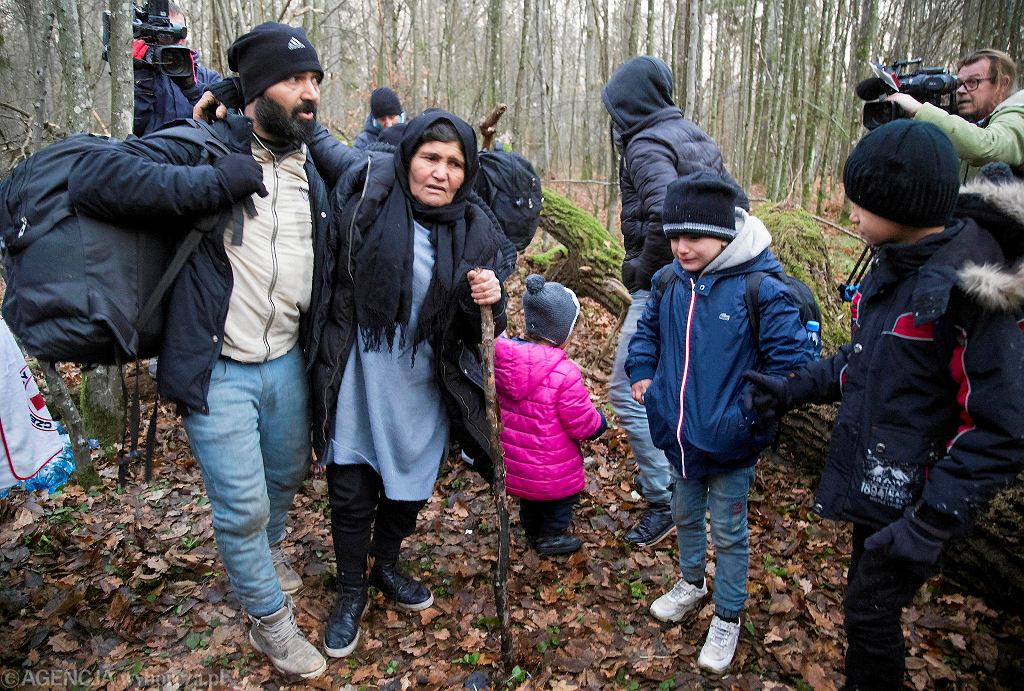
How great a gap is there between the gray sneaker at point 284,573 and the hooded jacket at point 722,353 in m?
2.18

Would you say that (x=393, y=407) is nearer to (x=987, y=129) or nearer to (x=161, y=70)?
(x=987, y=129)

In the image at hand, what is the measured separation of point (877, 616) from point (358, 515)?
221 centimetres

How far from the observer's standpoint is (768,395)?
8.21ft

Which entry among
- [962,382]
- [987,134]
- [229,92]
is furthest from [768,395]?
[229,92]

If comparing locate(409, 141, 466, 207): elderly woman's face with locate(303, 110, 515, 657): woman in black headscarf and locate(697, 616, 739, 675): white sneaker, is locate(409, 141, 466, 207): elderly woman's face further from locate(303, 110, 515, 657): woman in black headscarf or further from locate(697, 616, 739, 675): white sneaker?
locate(697, 616, 739, 675): white sneaker

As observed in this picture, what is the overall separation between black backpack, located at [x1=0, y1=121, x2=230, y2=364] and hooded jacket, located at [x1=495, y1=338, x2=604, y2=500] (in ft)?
6.07

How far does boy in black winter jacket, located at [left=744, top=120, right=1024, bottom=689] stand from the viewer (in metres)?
1.87

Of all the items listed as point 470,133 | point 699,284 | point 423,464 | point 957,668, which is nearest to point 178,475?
point 423,464

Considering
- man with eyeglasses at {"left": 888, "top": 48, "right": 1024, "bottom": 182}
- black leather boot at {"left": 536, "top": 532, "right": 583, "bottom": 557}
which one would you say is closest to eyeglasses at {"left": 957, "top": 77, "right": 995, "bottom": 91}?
man with eyeglasses at {"left": 888, "top": 48, "right": 1024, "bottom": 182}

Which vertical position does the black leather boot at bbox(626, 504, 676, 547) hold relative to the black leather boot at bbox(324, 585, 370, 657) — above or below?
below

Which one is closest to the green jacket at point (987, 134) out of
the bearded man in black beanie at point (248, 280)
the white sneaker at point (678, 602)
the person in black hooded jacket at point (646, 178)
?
the person in black hooded jacket at point (646, 178)

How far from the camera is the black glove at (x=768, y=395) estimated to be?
97.4 inches

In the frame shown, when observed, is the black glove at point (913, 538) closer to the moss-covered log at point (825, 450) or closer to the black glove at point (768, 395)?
the black glove at point (768, 395)

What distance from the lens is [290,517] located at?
4.21 meters
